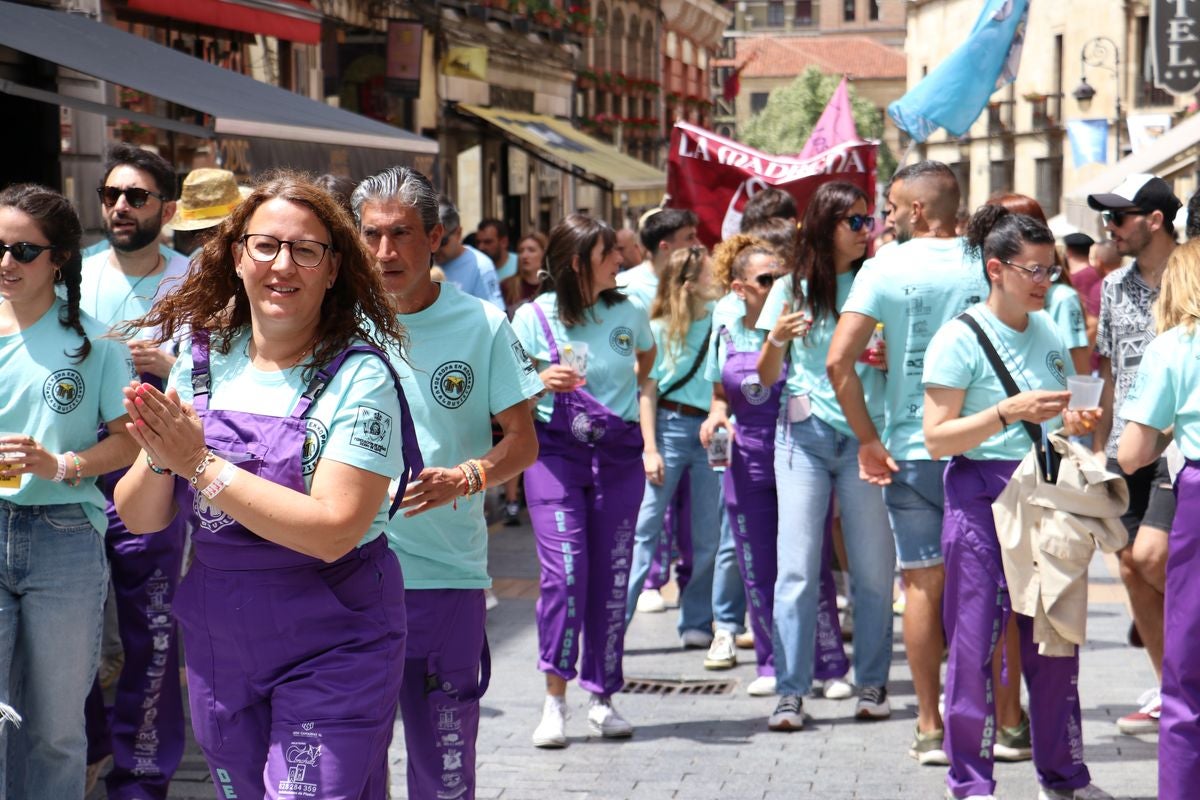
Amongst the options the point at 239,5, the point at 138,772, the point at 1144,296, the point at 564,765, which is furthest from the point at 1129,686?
the point at 239,5

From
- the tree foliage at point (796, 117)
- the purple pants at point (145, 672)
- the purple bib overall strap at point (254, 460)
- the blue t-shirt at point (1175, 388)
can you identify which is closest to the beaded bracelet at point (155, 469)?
the purple bib overall strap at point (254, 460)

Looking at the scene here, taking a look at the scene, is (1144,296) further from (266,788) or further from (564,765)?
(266,788)

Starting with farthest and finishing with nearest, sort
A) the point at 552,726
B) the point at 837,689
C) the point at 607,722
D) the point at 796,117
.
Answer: the point at 796,117 < the point at 837,689 < the point at 607,722 < the point at 552,726

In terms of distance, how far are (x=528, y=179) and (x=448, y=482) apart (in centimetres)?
2521

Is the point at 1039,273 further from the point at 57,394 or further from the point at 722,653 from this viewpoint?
the point at 722,653

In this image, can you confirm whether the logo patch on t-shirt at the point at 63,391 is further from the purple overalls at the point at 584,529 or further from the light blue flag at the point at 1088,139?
the light blue flag at the point at 1088,139

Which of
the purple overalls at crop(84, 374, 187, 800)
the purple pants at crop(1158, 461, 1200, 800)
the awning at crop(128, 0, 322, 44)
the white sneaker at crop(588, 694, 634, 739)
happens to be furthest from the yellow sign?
the purple pants at crop(1158, 461, 1200, 800)

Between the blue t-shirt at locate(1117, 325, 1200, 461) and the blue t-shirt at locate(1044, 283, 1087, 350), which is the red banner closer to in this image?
the blue t-shirt at locate(1044, 283, 1087, 350)

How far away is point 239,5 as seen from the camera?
14.5 m

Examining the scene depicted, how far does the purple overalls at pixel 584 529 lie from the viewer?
21.4 ft

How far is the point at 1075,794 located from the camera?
5.62 meters

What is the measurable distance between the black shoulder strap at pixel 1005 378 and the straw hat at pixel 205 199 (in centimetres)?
270

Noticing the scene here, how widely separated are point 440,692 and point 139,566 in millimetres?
1531

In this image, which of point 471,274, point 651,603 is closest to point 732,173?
point 471,274
